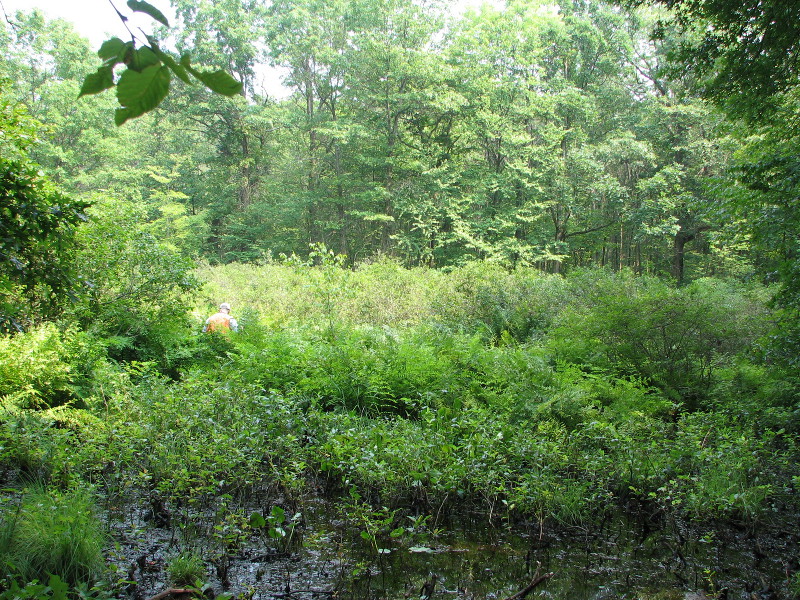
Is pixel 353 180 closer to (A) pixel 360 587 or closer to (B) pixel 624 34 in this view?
(B) pixel 624 34

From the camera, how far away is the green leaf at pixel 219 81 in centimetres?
83

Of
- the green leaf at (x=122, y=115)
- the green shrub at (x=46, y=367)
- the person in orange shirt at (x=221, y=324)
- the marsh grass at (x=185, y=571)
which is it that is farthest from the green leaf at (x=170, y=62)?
the person in orange shirt at (x=221, y=324)

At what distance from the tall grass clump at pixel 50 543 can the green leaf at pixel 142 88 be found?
3185 mm

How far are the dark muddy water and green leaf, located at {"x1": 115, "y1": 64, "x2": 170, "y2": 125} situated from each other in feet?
10.2

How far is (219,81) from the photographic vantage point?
870 mm

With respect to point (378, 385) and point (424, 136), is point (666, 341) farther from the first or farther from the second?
point (424, 136)

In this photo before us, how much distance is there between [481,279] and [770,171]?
8.74 metres

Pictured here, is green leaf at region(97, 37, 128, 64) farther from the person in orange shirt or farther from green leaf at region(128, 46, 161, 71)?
the person in orange shirt

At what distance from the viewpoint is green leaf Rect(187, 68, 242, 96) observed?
83 cm

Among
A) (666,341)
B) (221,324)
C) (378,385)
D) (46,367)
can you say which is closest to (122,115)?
(378,385)

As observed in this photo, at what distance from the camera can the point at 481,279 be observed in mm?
14492

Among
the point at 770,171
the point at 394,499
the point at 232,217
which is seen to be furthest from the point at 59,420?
the point at 232,217

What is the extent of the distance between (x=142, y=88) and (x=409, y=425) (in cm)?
498

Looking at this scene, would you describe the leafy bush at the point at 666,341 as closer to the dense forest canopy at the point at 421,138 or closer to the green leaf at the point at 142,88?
the green leaf at the point at 142,88
